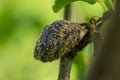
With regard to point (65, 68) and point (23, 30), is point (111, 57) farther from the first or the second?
point (23, 30)

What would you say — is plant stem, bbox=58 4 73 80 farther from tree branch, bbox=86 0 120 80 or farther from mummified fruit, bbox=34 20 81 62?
tree branch, bbox=86 0 120 80

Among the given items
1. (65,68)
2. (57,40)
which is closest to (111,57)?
(65,68)

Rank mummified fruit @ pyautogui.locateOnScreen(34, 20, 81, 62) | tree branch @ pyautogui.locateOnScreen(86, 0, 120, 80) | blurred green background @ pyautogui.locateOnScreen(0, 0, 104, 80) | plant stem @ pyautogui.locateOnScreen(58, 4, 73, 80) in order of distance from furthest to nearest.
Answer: blurred green background @ pyautogui.locateOnScreen(0, 0, 104, 80)
mummified fruit @ pyautogui.locateOnScreen(34, 20, 81, 62)
plant stem @ pyautogui.locateOnScreen(58, 4, 73, 80)
tree branch @ pyautogui.locateOnScreen(86, 0, 120, 80)

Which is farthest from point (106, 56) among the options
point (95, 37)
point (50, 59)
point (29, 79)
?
point (29, 79)

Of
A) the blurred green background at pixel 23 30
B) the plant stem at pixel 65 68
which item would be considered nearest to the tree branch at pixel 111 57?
the plant stem at pixel 65 68

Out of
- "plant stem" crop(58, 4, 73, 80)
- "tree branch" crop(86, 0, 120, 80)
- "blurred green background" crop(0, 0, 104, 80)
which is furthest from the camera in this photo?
"blurred green background" crop(0, 0, 104, 80)

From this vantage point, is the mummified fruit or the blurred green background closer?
the mummified fruit

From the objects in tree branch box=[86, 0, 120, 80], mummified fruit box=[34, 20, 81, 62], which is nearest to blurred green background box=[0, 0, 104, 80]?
mummified fruit box=[34, 20, 81, 62]

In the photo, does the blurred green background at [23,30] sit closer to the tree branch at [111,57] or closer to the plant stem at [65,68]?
the plant stem at [65,68]
